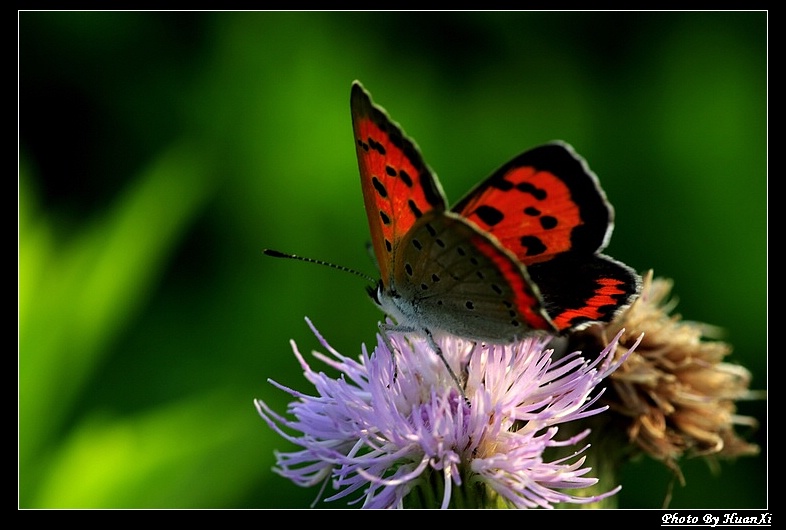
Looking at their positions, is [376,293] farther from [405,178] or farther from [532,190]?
[532,190]

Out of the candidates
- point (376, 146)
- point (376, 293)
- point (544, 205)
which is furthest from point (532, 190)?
point (376, 293)

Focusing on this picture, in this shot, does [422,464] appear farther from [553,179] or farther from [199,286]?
[199,286]

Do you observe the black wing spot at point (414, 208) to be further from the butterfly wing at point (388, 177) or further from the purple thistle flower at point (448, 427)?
the purple thistle flower at point (448, 427)

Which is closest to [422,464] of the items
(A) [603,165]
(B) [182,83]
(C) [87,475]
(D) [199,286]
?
(C) [87,475]

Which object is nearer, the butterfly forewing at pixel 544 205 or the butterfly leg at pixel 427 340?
the butterfly forewing at pixel 544 205

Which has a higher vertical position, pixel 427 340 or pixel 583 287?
pixel 583 287

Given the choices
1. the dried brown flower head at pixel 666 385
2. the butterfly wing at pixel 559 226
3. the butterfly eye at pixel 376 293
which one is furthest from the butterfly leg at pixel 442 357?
the dried brown flower head at pixel 666 385

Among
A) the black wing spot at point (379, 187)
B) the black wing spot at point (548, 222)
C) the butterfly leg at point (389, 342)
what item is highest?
the black wing spot at point (379, 187)
